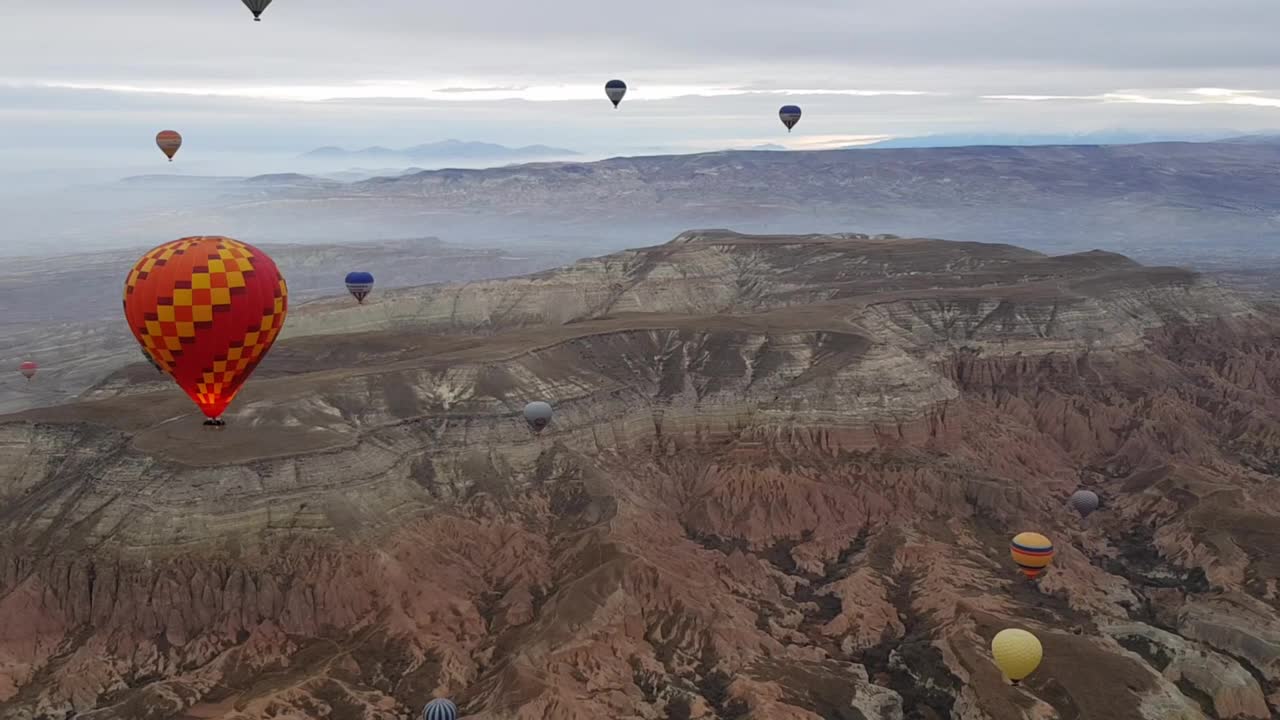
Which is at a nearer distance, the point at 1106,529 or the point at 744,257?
the point at 1106,529

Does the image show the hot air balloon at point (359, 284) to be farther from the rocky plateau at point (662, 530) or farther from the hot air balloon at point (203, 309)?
the hot air balloon at point (203, 309)

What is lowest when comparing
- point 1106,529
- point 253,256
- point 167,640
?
point 1106,529

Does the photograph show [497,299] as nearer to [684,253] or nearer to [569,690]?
[684,253]

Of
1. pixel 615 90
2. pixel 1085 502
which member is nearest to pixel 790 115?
pixel 615 90

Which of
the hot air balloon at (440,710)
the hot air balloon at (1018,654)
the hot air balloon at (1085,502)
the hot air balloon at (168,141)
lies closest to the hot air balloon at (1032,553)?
the hot air balloon at (1018,654)

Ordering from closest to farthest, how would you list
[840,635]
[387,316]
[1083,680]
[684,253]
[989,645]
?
[1083,680], [989,645], [840,635], [387,316], [684,253]

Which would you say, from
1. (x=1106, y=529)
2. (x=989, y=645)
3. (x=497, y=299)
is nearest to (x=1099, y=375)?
(x=1106, y=529)

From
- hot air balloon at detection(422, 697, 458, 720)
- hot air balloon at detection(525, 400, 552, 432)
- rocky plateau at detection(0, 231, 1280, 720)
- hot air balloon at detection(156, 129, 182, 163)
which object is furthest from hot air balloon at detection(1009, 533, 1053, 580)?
hot air balloon at detection(156, 129, 182, 163)
